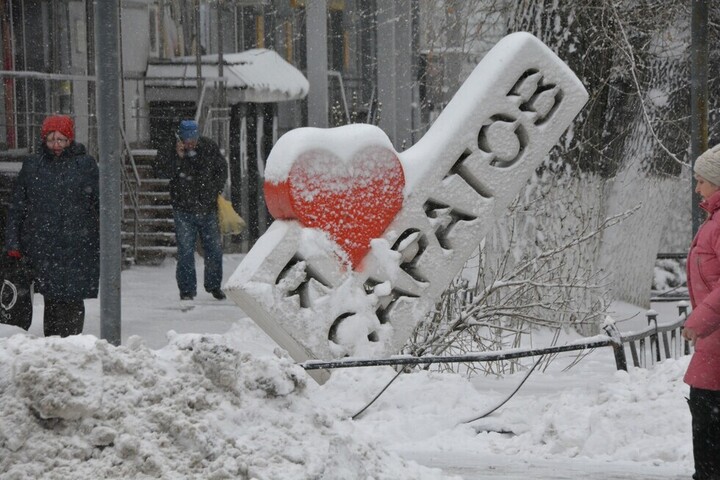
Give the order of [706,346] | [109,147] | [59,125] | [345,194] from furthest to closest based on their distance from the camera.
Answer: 1. [59,125]
2. [345,194]
3. [109,147]
4. [706,346]

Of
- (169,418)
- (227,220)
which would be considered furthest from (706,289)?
(227,220)

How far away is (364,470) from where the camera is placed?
4.30m

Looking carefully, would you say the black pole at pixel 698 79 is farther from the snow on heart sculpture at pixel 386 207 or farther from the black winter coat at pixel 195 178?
the black winter coat at pixel 195 178

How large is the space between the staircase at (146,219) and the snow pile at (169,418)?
1233 cm

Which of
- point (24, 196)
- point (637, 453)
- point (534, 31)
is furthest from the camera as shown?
point (534, 31)

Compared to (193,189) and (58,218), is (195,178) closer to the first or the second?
(193,189)

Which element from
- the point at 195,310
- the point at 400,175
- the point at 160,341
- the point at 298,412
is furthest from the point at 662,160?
the point at 298,412

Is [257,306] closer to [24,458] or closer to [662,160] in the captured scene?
[24,458]

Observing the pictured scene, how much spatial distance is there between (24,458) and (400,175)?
3293 mm

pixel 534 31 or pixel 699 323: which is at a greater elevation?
pixel 534 31

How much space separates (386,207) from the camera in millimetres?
6668

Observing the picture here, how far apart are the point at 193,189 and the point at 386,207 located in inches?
212

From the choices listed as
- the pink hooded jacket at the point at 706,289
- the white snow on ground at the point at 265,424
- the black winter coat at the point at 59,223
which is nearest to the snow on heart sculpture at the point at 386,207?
the white snow on ground at the point at 265,424

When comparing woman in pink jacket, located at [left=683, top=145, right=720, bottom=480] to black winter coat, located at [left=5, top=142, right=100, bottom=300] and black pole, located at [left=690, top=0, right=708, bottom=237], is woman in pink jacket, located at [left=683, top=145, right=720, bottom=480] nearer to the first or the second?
black pole, located at [left=690, top=0, right=708, bottom=237]
